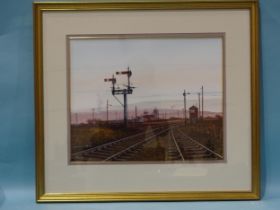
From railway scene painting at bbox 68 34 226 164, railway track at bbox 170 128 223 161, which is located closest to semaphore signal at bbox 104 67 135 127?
railway scene painting at bbox 68 34 226 164

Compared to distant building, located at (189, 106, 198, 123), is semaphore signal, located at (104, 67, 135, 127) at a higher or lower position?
higher

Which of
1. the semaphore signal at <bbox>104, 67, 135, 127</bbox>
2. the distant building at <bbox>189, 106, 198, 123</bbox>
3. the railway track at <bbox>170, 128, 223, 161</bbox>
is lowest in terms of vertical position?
the railway track at <bbox>170, 128, 223, 161</bbox>

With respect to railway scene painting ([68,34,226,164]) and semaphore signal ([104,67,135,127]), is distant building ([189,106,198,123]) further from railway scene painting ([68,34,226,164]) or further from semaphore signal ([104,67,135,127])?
semaphore signal ([104,67,135,127])

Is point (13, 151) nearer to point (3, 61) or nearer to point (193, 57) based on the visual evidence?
point (3, 61)

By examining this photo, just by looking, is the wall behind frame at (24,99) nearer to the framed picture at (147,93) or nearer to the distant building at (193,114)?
the framed picture at (147,93)

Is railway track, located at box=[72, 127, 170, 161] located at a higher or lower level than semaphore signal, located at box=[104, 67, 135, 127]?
lower

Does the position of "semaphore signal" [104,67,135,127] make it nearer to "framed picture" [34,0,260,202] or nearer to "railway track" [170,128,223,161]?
"framed picture" [34,0,260,202]

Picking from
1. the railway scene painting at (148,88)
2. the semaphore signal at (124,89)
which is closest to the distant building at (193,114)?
the railway scene painting at (148,88)

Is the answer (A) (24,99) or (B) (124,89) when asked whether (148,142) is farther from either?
(A) (24,99)
